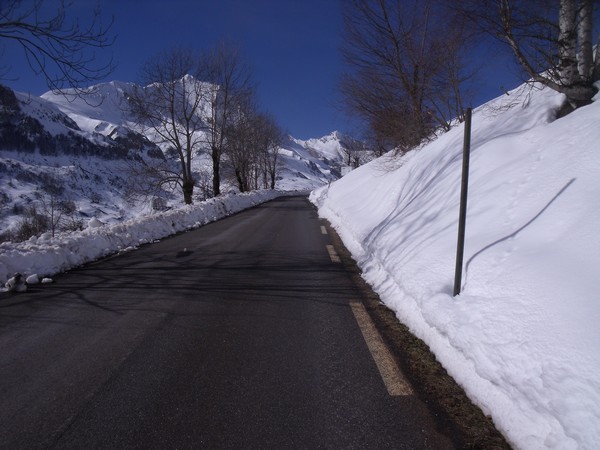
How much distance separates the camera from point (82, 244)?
23.4 feet

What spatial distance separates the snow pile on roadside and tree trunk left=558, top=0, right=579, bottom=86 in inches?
336

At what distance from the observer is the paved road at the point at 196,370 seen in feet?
7.17

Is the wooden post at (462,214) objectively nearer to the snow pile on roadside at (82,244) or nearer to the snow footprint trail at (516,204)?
the snow footprint trail at (516,204)

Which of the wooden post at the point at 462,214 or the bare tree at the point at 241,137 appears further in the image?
the bare tree at the point at 241,137

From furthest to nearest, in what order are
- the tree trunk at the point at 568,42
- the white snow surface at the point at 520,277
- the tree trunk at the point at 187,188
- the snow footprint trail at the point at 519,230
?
the tree trunk at the point at 187,188
the tree trunk at the point at 568,42
the snow footprint trail at the point at 519,230
the white snow surface at the point at 520,277

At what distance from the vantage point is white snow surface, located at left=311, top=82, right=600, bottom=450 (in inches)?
78.7

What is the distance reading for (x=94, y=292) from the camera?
499 centimetres

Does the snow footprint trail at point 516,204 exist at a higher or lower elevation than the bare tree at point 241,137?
lower

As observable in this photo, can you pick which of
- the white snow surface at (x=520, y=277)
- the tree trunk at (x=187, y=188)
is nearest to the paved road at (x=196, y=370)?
the white snow surface at (x=520, y=277)

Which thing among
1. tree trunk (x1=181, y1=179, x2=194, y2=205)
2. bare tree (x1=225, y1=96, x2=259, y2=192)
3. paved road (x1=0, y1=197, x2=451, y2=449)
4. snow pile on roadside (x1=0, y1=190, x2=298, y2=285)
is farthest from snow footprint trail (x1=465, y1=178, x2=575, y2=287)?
bare tree (x1=225, y1=96, x2=259, y2=192)

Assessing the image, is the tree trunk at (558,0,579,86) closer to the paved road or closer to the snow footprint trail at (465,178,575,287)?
the snow footprint trail at (465,178,575,287)

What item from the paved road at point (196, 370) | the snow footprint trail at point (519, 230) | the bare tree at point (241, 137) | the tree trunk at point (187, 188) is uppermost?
the bare tree at point (241, 137)

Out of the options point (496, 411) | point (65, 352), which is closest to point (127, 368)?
point (65, 352)

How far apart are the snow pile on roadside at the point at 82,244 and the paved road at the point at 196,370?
33.0 inches
